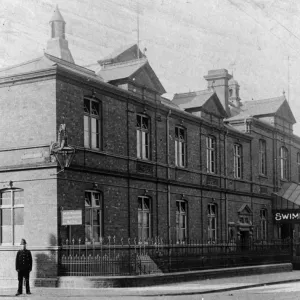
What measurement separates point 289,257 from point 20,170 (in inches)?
680

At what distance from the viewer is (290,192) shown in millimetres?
40531

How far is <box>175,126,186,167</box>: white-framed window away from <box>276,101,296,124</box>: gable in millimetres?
11958

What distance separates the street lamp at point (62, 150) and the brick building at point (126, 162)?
0.72 ft

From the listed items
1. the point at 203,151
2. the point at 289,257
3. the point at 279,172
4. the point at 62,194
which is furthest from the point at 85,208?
the point at 279,172

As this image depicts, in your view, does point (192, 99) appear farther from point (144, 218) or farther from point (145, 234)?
point (145, 234)

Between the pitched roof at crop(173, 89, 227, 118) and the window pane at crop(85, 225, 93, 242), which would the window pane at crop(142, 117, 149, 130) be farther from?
the window pane at crop(85, 225, 93, 242)

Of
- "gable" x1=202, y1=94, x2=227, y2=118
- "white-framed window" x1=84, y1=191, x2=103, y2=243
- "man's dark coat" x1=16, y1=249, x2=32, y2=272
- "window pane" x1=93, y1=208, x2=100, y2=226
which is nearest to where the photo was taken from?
"man's dark coat" x1=16, y1=249, x2=32, y2=272

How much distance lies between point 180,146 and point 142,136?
358 cm

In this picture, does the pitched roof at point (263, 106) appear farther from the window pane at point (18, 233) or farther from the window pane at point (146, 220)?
the window pane at point (18, 233)

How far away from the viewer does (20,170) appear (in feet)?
74.3

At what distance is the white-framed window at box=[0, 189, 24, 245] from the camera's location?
22.7 meters

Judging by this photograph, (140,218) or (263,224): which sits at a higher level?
(140,218)

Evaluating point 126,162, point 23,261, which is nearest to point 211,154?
point 126,162

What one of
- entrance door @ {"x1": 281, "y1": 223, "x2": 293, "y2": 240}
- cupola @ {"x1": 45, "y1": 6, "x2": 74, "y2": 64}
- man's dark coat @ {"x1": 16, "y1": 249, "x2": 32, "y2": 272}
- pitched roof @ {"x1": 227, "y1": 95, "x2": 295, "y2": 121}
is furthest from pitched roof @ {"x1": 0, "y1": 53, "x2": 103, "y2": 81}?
cupola @ {"x1": 45, "y1": 6, "x2": 74, "y2": 64}
